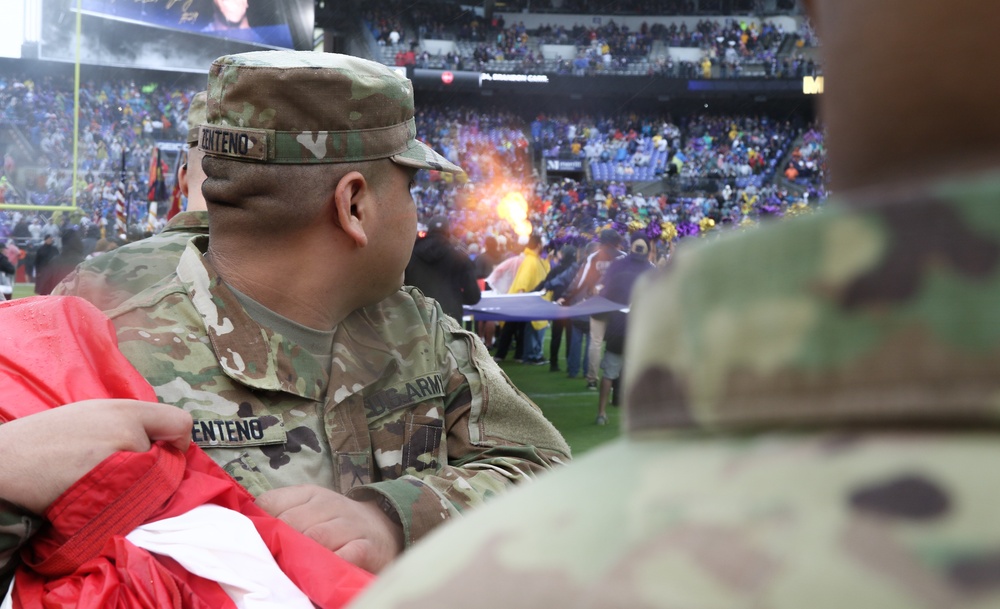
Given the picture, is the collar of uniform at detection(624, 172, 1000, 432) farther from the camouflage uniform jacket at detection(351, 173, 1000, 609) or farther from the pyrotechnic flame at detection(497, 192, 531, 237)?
the pyrotechnic flame at detection(497, 192, 531, 237)

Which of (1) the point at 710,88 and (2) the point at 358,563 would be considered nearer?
(2) the point at 358,563

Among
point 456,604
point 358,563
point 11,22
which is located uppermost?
point 11,22

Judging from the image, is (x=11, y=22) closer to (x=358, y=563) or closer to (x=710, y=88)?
(x=358, y=563)

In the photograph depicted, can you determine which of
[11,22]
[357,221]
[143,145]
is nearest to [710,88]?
[143,145]

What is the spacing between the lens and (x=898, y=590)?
387 millimetres

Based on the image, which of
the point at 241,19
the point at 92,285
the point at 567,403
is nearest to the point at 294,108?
the point at 92,285

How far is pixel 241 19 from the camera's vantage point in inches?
427

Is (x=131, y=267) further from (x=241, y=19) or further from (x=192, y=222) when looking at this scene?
(x=241, y=19)

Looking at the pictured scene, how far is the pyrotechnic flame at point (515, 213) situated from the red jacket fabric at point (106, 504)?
2064 cm

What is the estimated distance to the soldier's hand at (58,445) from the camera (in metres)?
1.31

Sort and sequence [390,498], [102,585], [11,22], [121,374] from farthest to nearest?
1. [11,22]
2. [390,498]
3. [121,374]
4. [102,585]

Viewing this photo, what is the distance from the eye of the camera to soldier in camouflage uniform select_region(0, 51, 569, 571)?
5.93ft

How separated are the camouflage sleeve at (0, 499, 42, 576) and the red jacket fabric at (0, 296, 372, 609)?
0.02 meters

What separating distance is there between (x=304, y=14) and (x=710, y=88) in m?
29.6
